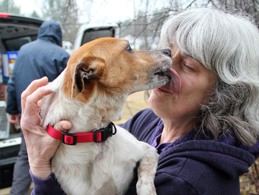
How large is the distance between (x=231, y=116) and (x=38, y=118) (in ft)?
4.11

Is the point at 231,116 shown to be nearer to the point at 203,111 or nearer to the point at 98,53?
the point at 203,111

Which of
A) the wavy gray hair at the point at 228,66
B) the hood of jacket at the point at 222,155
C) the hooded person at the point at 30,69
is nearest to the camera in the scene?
the hood of jacket at the point at 222,155

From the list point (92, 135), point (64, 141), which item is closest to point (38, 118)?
point (64, 141)

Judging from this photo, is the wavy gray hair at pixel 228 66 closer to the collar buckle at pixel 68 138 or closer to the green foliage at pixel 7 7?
Result: the collar buckle at pixel 68 138

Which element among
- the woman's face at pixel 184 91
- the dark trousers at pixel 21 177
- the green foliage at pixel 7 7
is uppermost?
the green foliage at pixel 7 7

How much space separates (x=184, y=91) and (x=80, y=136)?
29.6 inches

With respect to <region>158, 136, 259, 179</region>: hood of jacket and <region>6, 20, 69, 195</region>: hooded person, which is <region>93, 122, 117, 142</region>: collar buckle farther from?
<region>6, 20, 69, 195</region>: hooded person

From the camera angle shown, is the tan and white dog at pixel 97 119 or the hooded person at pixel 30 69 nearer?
the tan and white dog at pixel 97 119

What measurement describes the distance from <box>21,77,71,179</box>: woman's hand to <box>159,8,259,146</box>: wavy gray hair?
936mm

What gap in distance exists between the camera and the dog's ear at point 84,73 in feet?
4.04

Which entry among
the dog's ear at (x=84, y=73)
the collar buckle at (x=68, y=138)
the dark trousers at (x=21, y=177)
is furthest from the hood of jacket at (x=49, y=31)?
the collar buckle at (x=68, y=138)

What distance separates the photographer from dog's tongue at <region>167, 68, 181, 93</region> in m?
1.45

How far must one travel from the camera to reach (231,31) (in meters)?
1.36

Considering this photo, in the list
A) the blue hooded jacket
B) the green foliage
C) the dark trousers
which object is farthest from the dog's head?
the green foliage
